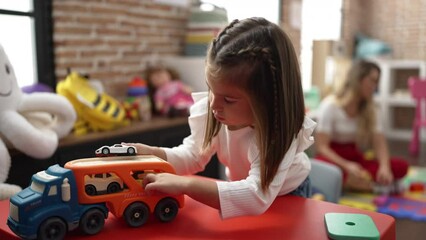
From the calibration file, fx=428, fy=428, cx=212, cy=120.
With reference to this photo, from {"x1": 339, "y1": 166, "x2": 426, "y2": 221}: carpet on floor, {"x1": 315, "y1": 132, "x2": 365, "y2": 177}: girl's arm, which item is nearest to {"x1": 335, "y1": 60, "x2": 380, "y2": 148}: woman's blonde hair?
{"x1": 315, "y1": 132, "x2": 365, "y2": 177}: girl's arm

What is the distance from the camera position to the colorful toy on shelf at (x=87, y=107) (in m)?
1.47

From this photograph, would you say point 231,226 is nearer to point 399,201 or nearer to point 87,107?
point 87,107

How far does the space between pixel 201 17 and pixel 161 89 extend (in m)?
0.50

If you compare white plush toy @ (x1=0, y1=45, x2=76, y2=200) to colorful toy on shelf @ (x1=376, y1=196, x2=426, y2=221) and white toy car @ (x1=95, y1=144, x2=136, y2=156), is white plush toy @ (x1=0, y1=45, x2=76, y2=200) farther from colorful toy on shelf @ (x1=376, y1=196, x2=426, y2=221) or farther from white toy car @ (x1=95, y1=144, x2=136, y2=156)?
colorful toy on shelf @ (x1=376, y1=196, x2=426, y2=221)

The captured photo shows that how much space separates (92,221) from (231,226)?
198 millimetres

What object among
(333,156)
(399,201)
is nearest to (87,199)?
(333,156)

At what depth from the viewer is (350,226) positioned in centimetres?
61

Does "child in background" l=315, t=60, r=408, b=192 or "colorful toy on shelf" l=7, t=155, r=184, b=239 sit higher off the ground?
"colorful toy on shelf" l=7, t=155, r=184, b=239

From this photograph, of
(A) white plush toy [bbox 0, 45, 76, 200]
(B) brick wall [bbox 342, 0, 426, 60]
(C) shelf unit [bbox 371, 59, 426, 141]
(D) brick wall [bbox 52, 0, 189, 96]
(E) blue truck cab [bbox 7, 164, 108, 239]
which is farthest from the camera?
(B) brick wall [bbox 342, 0, 426, 60]

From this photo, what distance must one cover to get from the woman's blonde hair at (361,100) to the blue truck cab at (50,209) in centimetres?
181

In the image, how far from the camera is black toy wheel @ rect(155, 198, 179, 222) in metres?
0.63

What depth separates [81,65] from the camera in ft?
5.72

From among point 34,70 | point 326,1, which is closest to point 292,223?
point 34,70

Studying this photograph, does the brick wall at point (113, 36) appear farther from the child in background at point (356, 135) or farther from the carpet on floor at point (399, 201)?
the carpet on floor at point (399, 201)
